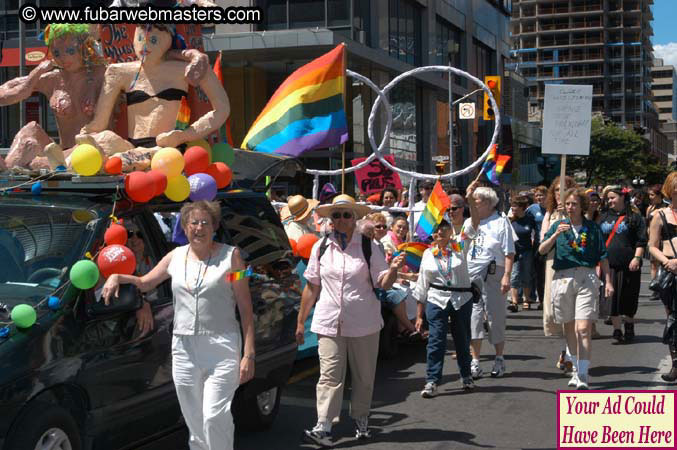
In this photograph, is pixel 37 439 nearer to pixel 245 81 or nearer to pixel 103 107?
pixel 103 107

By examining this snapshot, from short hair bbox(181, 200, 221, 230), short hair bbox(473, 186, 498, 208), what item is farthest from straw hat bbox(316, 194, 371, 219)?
short hair bbox(473, 186, 498, 208)

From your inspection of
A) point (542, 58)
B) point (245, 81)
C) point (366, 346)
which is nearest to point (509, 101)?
point (245, 81)

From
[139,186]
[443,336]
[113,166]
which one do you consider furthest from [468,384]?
[139,186]

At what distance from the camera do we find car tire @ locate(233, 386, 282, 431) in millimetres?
7223

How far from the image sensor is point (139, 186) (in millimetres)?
5828

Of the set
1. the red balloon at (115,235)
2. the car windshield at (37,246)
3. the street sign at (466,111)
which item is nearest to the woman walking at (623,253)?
the red balloon at (115,235)

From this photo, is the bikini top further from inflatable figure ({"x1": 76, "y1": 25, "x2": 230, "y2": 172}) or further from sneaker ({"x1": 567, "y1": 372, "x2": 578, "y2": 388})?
sneaker ({"x1": 567, "y1": 372, "x2": 578, "y2": 388})

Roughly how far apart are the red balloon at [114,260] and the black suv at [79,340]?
15cm

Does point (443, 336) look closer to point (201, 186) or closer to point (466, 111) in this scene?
point (201, 186)

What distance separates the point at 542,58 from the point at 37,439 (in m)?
155

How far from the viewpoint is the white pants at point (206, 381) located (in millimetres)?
5477

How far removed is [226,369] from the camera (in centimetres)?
551

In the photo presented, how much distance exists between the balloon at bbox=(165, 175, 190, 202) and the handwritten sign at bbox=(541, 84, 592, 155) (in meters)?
5.53

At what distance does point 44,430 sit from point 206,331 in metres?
1.06
